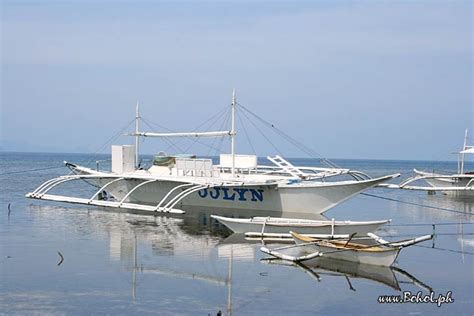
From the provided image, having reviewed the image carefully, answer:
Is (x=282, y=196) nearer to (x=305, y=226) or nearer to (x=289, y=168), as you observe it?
(x=289, y=168)

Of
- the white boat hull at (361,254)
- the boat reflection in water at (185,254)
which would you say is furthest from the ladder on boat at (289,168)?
the white boat hull at (361,254)

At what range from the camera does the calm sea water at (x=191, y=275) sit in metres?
14.0

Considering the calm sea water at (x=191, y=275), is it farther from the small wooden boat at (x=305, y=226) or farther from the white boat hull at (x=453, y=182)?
the white boat hull at (x=453, y=182)

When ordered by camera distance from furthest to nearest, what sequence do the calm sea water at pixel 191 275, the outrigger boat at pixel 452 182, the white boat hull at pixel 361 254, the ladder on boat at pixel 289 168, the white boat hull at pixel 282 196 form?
the outrigger boat at pixel 452 182, the ladder on boat at pixel 289 168, the white boat hull at pixel 282 196, the white boat hull at pixel 361 254, the calm sea water at pixel 191 275

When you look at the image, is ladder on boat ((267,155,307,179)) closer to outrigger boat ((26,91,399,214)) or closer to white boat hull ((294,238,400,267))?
outrigger boat ((26,91,399,214))

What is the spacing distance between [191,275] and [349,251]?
400cm

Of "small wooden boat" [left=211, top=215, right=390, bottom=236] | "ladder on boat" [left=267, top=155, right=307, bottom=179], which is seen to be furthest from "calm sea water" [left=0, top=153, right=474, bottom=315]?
"ladder on boat" [left=267, top=155, right=307, bottom=179]

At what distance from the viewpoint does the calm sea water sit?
552 inches

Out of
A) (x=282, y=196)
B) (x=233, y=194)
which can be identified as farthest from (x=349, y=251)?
(x=233, y=194)

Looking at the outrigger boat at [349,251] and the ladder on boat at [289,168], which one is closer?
the outrigger boat at [349,251]

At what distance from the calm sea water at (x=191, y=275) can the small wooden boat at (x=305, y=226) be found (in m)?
0.51

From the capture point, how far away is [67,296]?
47.7 ft

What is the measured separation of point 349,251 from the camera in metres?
17.5

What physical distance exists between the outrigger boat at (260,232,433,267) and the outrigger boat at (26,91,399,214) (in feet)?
31.4
